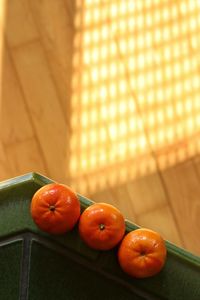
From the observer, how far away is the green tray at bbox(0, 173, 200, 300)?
1123 mm

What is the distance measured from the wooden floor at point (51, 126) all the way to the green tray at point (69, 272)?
1.52 ft

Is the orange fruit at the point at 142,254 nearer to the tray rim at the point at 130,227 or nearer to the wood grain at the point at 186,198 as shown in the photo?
the tray rim at the point at 130,227

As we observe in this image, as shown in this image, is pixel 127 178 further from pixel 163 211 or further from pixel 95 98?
pixel 95 98

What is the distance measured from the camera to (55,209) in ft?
3.58

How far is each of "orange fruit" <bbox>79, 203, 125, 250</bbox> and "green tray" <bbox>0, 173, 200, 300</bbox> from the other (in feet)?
0.11

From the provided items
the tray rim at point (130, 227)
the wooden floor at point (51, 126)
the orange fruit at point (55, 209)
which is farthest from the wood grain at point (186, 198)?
the orange fruit at point (55, 209)

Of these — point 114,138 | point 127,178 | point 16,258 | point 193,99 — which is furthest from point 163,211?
point 16,258

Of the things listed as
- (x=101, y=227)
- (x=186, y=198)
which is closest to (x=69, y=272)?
(x=101, y=227)

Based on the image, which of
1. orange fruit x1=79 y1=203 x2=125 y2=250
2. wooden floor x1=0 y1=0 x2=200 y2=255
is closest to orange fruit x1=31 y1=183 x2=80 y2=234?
orange fruit x1=79 y1=203 x2=125 y2=250

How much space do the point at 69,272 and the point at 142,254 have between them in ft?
0.51

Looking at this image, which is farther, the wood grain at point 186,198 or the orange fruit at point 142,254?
the wood grain at point 186,198

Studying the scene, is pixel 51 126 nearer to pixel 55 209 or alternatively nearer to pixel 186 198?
pixel 186 198

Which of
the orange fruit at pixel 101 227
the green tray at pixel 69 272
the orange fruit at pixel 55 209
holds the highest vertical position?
the orange fruit at pixel 55 209

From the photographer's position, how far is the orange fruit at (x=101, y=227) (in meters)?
1.09
